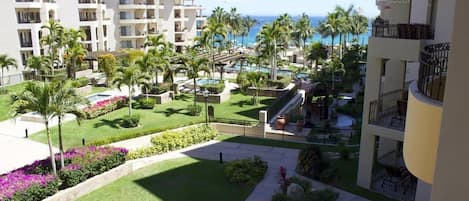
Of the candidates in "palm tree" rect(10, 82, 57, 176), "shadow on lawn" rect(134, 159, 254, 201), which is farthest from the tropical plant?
"palm tree" rect(10, 82, 57, 176)

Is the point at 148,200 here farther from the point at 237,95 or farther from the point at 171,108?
the point at 237,95

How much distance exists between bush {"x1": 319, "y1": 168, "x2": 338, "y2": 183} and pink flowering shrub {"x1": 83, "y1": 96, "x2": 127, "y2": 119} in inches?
722

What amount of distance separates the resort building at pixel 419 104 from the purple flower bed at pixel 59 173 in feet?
39.6

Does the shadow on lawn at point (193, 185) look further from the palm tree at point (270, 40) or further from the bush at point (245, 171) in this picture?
the palm tree at point (270, 40)

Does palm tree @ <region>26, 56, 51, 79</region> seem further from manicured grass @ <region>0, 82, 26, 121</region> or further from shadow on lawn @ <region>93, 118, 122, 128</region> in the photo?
shadow on lawn @ <region>93, 118, 122, 128</region>

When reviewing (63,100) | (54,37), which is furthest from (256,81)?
(54,37)

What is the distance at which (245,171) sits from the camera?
783 inches

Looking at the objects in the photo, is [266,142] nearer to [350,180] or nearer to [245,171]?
[245,171]

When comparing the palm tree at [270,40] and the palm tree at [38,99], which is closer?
the palm tree at [38,99]

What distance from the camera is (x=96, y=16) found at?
58.6 metres

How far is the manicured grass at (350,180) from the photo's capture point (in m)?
17.5

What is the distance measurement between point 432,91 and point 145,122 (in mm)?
26864

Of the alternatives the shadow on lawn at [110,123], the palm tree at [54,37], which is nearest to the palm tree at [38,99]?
the shadow on lawn at [110,123]

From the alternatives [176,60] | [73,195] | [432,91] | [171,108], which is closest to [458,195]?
[432,91]
